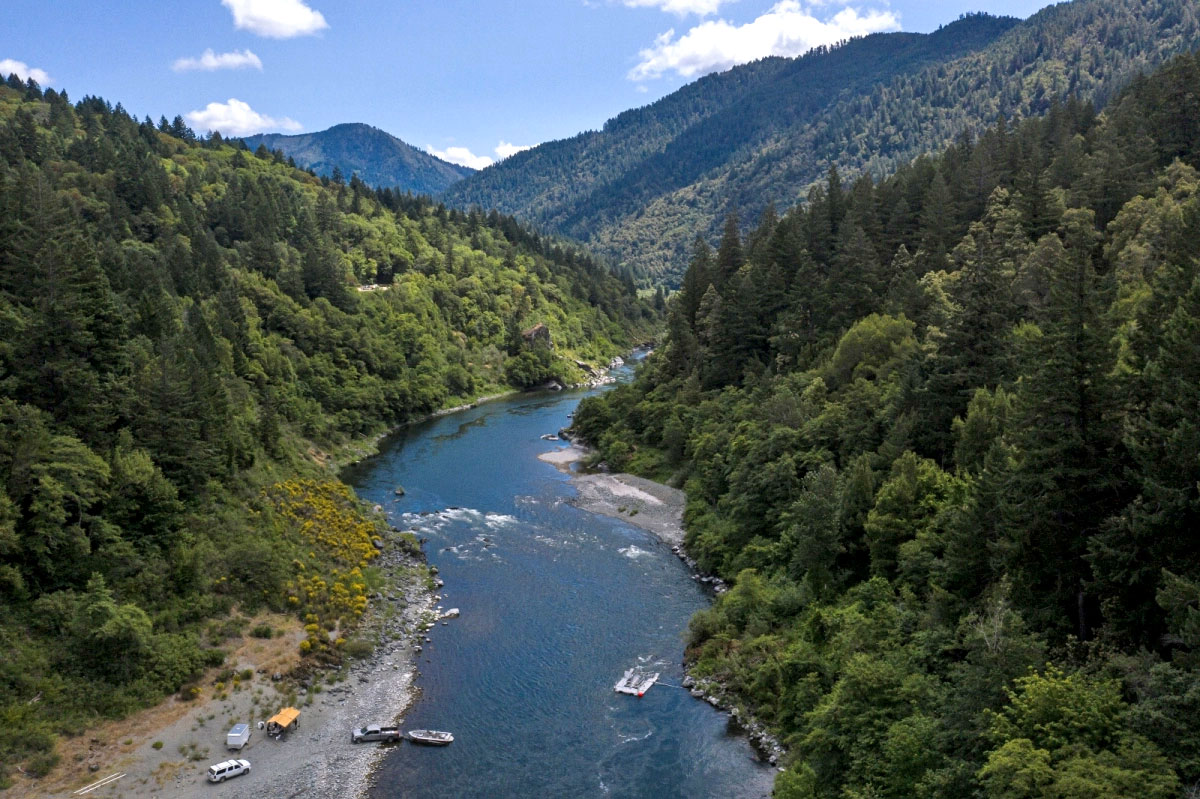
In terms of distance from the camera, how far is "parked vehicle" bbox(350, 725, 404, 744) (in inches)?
1443

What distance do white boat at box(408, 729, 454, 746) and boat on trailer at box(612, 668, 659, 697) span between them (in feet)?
27.9

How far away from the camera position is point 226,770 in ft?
110

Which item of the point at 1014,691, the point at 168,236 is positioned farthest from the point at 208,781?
the point at 168,236

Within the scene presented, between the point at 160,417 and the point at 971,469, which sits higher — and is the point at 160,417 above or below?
above

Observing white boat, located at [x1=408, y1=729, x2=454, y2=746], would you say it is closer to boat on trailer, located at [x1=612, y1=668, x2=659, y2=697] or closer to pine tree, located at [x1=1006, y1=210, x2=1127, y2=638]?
boat on trailer, located at [x1=612, y1=668, x2=659, y2=697]

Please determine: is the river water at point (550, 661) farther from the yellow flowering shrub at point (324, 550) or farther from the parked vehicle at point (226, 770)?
the parked vehicle at point (226, 770)

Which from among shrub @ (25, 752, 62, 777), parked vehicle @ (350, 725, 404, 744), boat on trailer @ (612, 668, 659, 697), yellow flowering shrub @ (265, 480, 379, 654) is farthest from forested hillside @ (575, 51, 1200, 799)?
shrub @ (25, 752, 62, 777)

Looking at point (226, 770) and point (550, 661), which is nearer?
point (226, 770)

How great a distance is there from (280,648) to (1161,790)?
38.3 m

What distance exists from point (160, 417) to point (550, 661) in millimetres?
26041

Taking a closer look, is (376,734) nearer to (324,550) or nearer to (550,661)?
(550,661)

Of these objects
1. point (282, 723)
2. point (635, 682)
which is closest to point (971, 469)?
point (635, 682)

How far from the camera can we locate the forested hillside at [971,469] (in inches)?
925

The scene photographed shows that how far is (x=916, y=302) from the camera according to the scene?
196 feet
